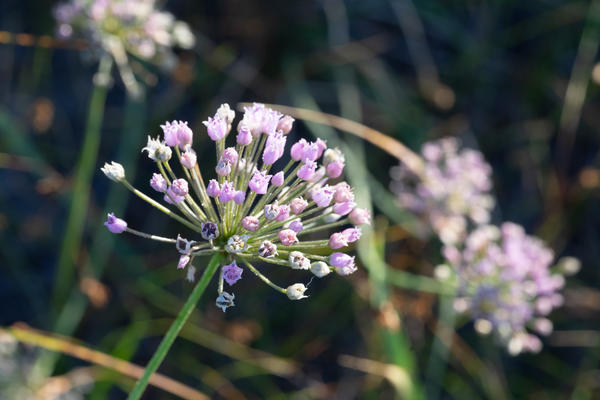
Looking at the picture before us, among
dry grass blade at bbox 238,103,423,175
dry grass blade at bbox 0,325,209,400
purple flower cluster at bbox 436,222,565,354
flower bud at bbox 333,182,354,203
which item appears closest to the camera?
flower bud at bbox 333,182,354,203

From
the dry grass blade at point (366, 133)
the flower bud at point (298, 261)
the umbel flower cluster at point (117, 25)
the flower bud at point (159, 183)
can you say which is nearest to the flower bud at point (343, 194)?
the flower bud at point (298, 261)

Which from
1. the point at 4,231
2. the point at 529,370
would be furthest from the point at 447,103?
the point at 4,231

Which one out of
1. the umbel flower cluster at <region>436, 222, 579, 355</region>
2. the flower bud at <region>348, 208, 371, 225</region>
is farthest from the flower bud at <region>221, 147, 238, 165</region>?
the umbel flower cluster at <region>436, 222, 579, 355</region>

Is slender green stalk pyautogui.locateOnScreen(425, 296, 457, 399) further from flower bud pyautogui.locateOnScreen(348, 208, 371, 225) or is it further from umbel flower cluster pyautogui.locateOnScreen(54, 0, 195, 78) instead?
umbel flower cluster pyautogui.locateOnScreen(54, 0, 195, 78)

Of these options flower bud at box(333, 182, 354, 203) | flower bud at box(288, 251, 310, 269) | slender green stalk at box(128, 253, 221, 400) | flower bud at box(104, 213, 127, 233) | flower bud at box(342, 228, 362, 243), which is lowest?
slender green stalk at box(128, 253, 221, 400)

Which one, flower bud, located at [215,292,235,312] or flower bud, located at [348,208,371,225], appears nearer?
flower bud, located at [215,292,235,312]

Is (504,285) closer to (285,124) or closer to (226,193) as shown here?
(285,124)
